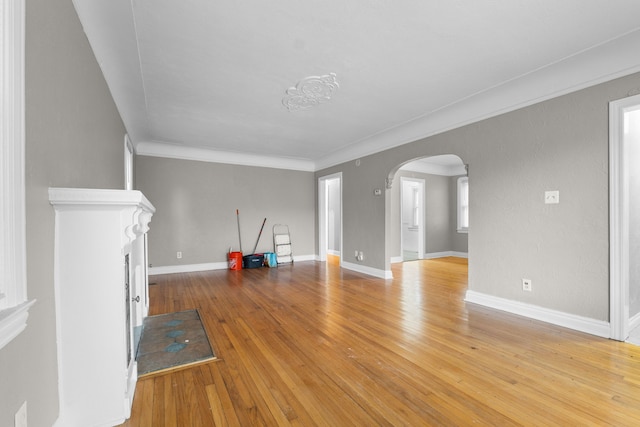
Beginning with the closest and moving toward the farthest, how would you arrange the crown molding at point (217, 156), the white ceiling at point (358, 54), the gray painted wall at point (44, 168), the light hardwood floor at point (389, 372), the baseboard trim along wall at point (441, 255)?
the gray painted wall at point (44, 168) → the light hardwood floor at point (389, 372) → the white ceiling at point (358, 54) → the crown molding at point (217, 156) → the baseboard trim along wall at point (441, 255)

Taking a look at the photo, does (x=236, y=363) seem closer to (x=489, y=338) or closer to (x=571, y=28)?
(x=489, y=338)

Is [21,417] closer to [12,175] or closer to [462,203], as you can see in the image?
[12,175]

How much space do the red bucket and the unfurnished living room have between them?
1.13 metres

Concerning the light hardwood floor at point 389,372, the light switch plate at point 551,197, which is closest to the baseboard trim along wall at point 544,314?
the light hardwood floor at point 389,372

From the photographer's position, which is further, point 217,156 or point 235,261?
point 217,156

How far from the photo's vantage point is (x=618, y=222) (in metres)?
2.46

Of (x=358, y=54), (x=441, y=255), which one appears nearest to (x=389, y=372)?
(x=358, y=54)

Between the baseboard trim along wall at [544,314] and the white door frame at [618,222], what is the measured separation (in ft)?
0.33

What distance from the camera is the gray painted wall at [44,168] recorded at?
101cm

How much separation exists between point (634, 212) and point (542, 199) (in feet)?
2.45

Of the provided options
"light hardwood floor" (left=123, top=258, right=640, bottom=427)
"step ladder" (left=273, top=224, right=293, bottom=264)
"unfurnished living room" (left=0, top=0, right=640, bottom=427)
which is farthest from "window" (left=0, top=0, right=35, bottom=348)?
"step ladder" (left=273, top=224, right=293, bottom=264)

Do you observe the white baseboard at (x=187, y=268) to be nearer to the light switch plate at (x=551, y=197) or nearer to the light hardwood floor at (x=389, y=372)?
the light hardwood floor at (x=389, y=372)

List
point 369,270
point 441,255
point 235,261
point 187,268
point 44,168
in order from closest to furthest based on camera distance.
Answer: point 44,168 → point 369,270 → point 187,268 → point 235,261 → point 441,255

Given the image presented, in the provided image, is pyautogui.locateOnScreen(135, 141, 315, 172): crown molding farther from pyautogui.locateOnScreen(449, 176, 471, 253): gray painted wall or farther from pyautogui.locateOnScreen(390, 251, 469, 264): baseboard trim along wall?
pyautogui.locateOnScreen(449, 176, 471, 253): gray painted wall
